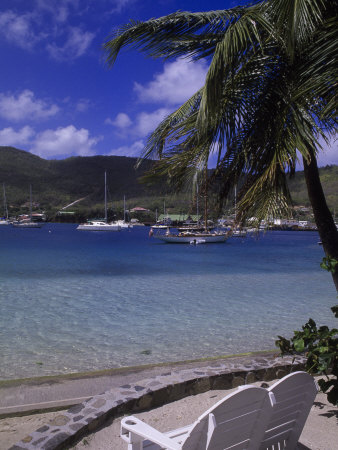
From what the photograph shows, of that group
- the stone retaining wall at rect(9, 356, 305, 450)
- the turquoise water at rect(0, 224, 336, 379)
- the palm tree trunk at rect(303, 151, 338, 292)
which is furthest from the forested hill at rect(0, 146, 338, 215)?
the palm tree trunk at rect(303, 151, 338, 292)

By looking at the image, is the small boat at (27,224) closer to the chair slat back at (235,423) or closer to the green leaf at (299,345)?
the green leaf at (299,345)

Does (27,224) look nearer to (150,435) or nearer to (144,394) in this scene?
(144,394)

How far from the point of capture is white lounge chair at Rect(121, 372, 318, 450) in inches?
70.1

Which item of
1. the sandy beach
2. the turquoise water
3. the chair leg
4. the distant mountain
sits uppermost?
the distant mountain

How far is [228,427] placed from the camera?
1872 mm

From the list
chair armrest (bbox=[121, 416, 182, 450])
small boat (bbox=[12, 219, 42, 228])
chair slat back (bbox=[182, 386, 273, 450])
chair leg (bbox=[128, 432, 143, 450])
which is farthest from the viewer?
small boat (bbox=[12, 219, 42, 228])

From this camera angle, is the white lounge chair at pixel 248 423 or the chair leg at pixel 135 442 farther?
the chair leg at pixel 135 442

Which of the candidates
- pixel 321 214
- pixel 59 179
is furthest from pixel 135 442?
pixel 59 179

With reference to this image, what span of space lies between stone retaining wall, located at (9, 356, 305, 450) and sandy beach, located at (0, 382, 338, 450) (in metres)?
0.07

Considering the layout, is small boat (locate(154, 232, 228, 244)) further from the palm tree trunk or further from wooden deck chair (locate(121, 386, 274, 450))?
wooden deck chair (locate(121, 386, 274, 450))

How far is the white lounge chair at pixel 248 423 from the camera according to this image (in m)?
1.78

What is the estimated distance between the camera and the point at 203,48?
351 centimetres

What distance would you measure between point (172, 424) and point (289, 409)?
151cm

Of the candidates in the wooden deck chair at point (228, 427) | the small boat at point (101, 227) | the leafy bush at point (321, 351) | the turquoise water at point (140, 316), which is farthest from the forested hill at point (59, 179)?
the wooden deck chair at point (228, 427)
